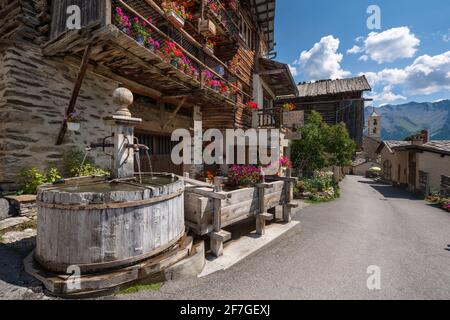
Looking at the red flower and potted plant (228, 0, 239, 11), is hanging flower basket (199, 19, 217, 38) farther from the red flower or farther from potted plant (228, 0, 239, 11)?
the red flower

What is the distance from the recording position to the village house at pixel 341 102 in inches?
981

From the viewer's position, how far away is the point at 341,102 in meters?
25.1

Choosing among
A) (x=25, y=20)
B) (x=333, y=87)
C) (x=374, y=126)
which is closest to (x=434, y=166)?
(x=333, y=87)

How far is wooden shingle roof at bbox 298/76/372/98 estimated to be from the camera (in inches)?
983

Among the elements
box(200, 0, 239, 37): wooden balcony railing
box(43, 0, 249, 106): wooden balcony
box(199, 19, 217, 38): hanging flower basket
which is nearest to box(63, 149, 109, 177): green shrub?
box(43, 0, 249, 106): wooden balcony

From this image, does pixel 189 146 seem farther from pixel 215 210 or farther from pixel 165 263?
pixel 165 263

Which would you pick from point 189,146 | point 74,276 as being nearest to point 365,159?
point 189,146

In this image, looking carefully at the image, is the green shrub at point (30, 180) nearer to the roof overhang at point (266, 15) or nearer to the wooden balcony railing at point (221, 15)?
the wooden balcony railing at point (221, 15)

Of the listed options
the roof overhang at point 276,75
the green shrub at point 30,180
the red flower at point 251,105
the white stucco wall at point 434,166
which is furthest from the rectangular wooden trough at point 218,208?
the white stucco wall at point 434,166

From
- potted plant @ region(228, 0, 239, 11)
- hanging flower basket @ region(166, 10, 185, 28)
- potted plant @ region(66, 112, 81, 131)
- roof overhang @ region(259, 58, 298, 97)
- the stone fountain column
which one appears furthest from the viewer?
roof overhang @ region(259, 58, 298, 97)

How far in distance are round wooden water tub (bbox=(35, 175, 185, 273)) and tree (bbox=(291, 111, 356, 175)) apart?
13.9 meters

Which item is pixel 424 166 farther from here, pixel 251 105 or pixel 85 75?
pixel 85 75

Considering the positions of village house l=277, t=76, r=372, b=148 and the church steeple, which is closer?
village house l=277, t=76, r=372, b=148

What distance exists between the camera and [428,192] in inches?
572
